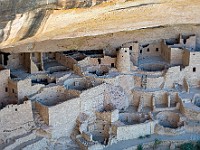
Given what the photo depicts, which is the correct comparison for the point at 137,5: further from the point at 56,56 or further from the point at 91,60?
the point at 56,56

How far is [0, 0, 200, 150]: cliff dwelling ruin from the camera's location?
38.8ft

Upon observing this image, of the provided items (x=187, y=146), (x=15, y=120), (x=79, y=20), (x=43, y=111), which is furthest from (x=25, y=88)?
(x=187, y=146)

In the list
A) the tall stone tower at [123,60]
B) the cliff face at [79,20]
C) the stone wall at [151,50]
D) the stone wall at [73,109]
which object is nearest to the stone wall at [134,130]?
the stone wall at [73,109]

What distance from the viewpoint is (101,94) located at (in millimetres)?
14242

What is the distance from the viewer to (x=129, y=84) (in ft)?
49.4

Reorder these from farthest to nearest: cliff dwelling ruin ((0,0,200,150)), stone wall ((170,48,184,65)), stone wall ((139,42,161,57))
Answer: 1. stone wall ((139,42,161,57))
2. stone wall ((170,48,184,65))
3. cliff dwelling ruin ((0,0,200,150))

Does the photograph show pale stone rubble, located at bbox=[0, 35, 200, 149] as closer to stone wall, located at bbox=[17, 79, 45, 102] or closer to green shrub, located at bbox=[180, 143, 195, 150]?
stone wall, located at bbox=[17, 79, 45, 102]

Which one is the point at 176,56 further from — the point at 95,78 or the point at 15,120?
the point at 15,120

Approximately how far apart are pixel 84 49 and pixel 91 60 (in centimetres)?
91

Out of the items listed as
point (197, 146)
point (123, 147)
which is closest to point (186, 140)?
point (197, 146)

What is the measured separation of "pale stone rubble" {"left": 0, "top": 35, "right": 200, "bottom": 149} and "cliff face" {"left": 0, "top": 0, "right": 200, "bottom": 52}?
482 millimetres

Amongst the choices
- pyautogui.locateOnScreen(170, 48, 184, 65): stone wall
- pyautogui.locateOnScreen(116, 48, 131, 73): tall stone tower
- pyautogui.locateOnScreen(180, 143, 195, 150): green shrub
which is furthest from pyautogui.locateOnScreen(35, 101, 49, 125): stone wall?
pyautogui.locateOnScreen(170, 48, 184, 65): stone wall

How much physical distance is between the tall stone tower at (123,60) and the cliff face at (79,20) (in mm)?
1198

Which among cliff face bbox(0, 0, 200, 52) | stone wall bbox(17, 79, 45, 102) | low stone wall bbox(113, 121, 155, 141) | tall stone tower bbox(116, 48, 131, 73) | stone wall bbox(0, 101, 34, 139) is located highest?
cliff face bbox(0, 0, 200, 52)
